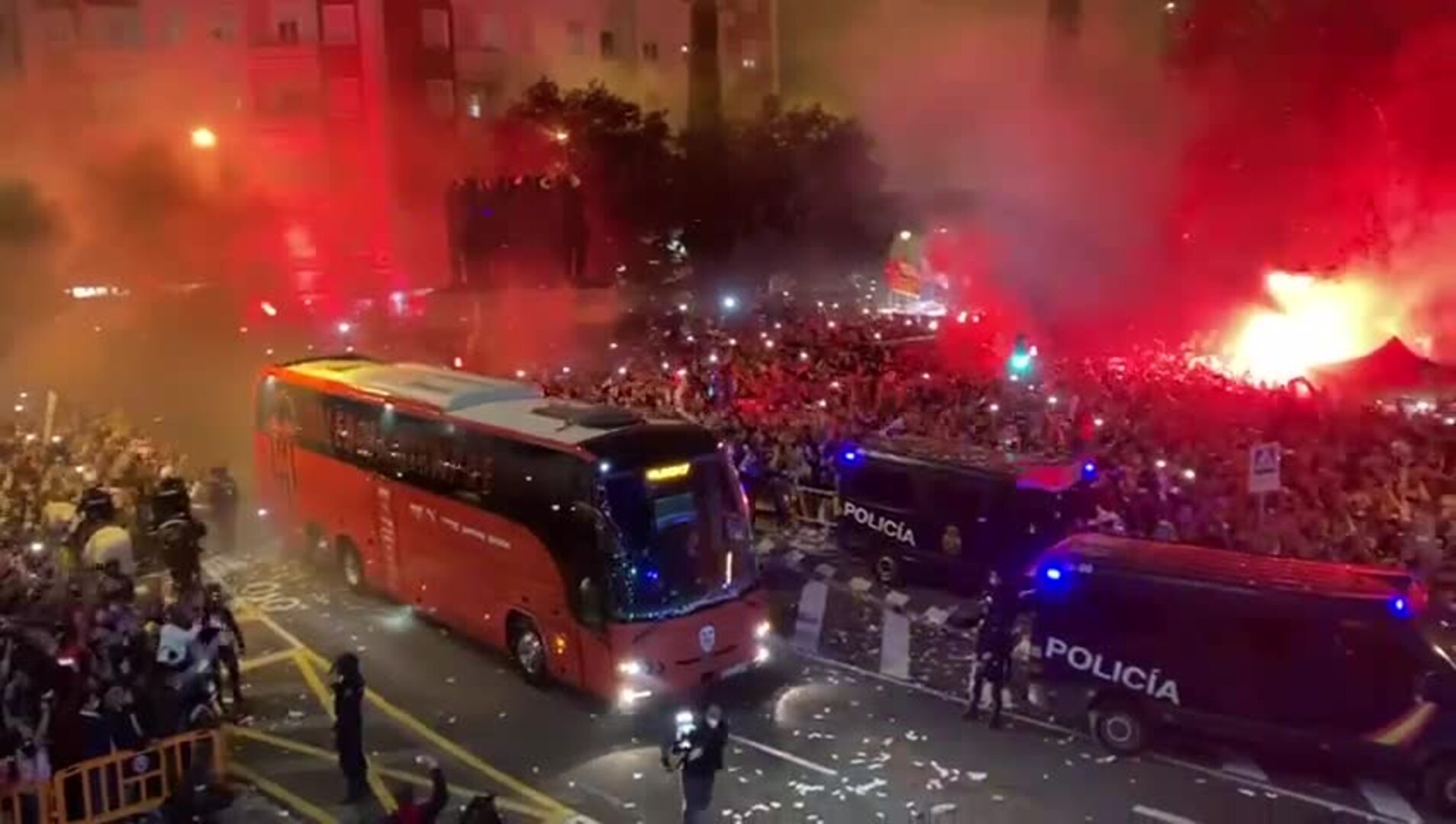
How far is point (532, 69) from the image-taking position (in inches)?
1764

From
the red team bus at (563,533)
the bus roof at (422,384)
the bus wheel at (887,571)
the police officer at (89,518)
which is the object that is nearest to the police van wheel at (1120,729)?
the red team bus at (563,533)

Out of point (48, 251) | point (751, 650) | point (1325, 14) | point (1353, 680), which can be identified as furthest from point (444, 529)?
point (1325, 14)

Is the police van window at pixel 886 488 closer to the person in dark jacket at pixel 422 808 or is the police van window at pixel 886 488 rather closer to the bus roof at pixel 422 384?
the bus roof at pixel 422 384

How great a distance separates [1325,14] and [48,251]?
103ft

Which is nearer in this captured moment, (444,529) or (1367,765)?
(1367,765)

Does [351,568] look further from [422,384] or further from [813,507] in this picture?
[813,507]

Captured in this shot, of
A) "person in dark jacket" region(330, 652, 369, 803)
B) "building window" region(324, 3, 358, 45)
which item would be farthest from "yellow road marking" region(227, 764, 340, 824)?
"building window" region(324, 3, 358, 45)

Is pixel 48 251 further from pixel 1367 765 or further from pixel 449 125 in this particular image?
pixel 1367 765

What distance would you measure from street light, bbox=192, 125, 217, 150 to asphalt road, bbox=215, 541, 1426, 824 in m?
26.1

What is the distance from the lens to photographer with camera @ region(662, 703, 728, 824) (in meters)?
8.58

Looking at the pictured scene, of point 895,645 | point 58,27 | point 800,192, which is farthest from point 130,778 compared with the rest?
point 58,27

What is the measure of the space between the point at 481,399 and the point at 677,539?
11.8 ft

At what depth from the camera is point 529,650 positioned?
12.2m

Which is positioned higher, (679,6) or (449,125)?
(679,6)
